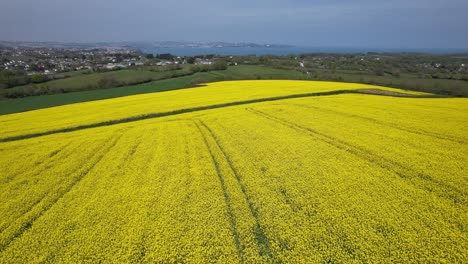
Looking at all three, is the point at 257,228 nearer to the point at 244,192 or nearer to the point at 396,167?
the point at 244,192

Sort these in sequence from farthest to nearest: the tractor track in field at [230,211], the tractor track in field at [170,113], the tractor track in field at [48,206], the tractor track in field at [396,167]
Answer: the tractor track in field at [170,113] < the tractor track in field at [396,167] < the tractor track in field at [48,206] < the tractor track in field at [230,211]

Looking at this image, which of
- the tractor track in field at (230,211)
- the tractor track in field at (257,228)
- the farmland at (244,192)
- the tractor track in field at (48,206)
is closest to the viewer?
the tractor track in field at (257,228)

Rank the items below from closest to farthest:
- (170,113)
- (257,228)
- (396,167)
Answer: (257,228)
(396,167)
(170,113)

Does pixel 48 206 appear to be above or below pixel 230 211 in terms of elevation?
below

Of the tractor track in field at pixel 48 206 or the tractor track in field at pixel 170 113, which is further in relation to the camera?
the tractor track in field at pixel 170 113

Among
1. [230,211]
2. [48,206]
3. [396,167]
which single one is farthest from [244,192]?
[48,206]

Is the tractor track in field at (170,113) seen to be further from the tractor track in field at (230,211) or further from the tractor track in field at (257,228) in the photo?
the tractor track in field at (257,228)

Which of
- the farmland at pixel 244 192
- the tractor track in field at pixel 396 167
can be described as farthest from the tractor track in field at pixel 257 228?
the tractor track in field at pixel 396 167

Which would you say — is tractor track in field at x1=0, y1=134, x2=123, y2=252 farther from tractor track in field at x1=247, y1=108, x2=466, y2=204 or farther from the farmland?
tractor track in field at x1=247, y1=108, x2=466, y2=204

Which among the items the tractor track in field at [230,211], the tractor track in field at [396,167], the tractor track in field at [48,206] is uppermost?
the tractor track in field at [396,167]

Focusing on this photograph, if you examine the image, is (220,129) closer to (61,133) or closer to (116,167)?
(116,167)
